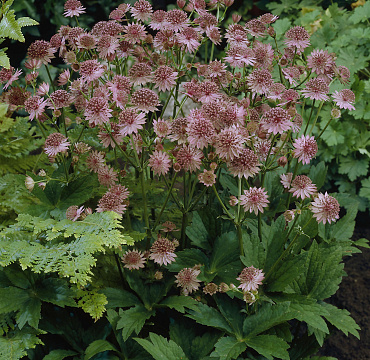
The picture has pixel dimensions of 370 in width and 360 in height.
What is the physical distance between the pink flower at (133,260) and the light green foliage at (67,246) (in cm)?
19

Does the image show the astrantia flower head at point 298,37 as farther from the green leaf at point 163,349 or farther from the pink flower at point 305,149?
the green leaf at point 163,349

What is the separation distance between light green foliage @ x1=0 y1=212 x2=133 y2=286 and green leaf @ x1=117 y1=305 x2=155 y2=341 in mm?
225

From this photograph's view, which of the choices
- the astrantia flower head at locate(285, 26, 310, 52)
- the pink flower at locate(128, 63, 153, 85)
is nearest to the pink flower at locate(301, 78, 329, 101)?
the astrantia flower head at locate(285, 26, 310, 52)

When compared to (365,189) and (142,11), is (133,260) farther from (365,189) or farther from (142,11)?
(365,189)

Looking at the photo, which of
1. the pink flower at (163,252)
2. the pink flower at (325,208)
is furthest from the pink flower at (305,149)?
the pink flower at (163,252)

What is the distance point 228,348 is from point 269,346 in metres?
0.11

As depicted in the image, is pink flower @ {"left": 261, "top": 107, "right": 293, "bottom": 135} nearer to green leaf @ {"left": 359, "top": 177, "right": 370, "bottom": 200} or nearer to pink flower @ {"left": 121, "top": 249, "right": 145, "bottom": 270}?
pink flower @ {"left": 121, "top": 249, "right": 145, "bottom": 270}

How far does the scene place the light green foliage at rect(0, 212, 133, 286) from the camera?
1.06 metres

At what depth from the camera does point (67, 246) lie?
3.75ft

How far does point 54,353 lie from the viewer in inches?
49.4

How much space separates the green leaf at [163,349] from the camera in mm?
1180

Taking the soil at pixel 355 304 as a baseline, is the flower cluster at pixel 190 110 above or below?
above

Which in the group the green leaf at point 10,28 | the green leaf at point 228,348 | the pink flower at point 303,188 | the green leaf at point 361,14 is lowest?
the green leaf at point 228,348

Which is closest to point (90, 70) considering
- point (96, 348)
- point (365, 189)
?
point (96, 348)
